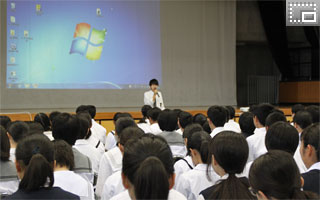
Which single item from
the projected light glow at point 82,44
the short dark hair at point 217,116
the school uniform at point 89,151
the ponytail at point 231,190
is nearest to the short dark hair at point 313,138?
the ponytail at point 231,190

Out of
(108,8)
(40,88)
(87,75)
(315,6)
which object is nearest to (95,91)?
(87,75)

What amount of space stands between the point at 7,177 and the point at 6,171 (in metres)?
0.03

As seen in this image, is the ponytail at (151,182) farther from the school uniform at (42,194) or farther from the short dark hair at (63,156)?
the short dark hair at (63,156)

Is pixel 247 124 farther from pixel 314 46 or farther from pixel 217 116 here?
pixel 314 46

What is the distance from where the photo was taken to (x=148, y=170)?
117cm

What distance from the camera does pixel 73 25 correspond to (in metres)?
8.61

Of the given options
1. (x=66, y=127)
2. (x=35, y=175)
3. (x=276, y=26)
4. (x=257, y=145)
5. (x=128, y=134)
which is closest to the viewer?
(x=35, y=175)

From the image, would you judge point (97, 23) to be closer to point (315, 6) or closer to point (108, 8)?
point (108, 8)

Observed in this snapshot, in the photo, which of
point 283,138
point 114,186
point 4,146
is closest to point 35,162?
point 114,186

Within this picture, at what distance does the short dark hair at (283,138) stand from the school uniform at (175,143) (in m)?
1.13

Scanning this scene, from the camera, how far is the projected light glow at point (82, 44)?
8188 mm

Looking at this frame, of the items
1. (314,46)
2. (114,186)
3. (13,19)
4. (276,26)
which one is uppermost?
(276,26)

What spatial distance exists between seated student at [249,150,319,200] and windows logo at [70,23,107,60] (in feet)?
25.1

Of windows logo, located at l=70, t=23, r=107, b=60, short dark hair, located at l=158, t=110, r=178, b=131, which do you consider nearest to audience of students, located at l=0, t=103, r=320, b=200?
short dark hair, located at l=158, t=110, r=178, b=131
